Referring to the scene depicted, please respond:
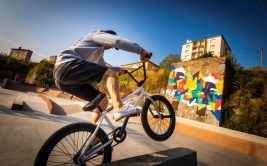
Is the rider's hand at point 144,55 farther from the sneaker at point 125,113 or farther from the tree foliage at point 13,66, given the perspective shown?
the tree foliage at point 13,66

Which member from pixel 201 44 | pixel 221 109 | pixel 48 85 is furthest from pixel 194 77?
pixel 201 44

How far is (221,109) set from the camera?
10.9m

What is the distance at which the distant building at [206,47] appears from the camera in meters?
44.3

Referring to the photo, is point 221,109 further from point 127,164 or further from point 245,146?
point 127,164

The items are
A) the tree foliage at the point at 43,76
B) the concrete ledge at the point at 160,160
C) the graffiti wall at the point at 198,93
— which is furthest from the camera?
the tree foliage at the point at 43,76

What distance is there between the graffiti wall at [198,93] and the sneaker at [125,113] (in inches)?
432

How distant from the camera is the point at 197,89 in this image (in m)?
12.4

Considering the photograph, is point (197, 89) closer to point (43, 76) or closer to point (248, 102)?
point (248, 102)

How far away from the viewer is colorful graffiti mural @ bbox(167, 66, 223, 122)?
36.9 ft

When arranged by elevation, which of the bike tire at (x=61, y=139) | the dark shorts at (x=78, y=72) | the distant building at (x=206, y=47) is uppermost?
the distant building at (x=206, y=47)

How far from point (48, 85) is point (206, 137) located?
2428 centimetres

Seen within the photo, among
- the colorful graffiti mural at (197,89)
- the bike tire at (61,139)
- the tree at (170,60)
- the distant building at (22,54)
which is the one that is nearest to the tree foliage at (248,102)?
the colorful graffiti mural at (197,89)

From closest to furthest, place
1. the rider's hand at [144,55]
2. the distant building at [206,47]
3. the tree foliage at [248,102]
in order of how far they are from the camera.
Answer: the rider's hand at [144,55]
the tree foliage at [248,102]
the distant building at [206,47]

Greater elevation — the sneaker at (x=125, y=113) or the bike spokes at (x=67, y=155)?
the sneaker at (x=125, y=113)
